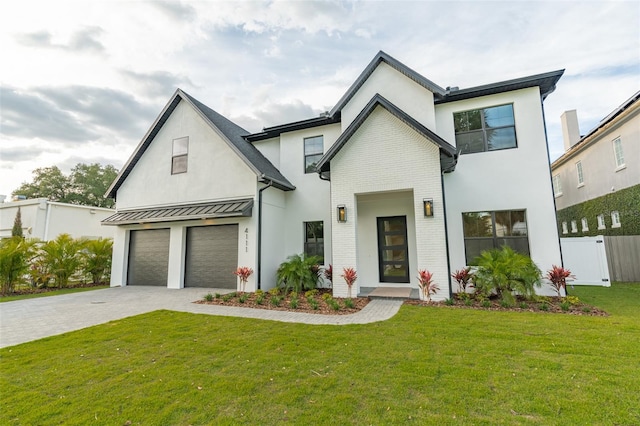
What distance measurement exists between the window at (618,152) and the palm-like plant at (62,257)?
82.1 ft

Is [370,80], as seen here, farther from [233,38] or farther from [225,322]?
[225,322]

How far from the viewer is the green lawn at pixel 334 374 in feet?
9.09

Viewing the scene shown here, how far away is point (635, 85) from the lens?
1096 cm

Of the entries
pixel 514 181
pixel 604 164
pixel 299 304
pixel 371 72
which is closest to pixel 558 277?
pixel 514 181

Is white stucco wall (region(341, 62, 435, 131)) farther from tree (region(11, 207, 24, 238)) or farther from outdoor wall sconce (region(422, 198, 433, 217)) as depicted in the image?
tree (region(11, 207, 24, 238))

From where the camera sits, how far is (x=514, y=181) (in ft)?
29.7

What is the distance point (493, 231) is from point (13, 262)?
1848 centimetres

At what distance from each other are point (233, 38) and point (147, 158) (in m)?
6.80

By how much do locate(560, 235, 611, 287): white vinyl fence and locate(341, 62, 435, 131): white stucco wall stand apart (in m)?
6.76

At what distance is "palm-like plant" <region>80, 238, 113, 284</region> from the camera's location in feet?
43.8

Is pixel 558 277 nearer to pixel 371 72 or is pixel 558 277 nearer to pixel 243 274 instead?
pixel 371 72

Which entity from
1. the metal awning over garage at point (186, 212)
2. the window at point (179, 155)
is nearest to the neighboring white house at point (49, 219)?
the metal awning over garage at point (186, 212)

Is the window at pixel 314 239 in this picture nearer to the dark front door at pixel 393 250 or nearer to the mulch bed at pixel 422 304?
the dark front door at pixel 393 250

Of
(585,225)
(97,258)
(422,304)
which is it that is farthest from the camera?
(585,225)
